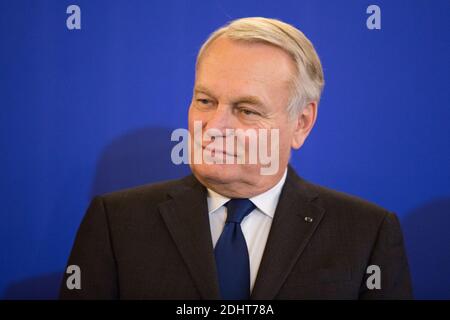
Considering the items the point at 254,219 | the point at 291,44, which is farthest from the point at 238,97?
the point at 254,219

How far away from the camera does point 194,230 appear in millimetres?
1532

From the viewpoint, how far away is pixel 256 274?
1513 millimetres

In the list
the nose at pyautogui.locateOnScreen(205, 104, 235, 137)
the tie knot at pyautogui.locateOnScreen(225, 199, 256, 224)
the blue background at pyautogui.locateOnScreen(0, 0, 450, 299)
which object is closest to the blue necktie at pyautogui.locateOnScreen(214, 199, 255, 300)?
the tie knot at pyautogui.locateOnScreen(225, 199, 256, 224)

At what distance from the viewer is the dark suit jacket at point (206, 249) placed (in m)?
1.49

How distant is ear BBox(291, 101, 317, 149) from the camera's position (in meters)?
1.67

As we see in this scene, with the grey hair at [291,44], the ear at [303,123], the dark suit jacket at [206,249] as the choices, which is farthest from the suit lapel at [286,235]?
the grey hair at [291,44]

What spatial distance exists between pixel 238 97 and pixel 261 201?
29 cm

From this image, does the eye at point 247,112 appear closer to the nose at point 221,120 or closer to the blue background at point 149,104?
the nose at point 221,120

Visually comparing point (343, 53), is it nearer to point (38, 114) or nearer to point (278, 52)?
point (278, 52)

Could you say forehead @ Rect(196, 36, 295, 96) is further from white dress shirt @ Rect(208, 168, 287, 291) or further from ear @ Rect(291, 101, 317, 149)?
white dress shirt @ Rect(208, 168, 287, 291)

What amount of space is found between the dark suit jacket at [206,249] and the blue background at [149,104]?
39 cm

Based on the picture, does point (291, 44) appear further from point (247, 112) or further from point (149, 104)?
point (149, 104)

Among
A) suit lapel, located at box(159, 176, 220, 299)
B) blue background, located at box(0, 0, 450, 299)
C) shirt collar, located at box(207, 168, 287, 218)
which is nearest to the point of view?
suit lapel, located at box(159, 176, 220, 299)

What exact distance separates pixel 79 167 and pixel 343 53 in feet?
3.13
